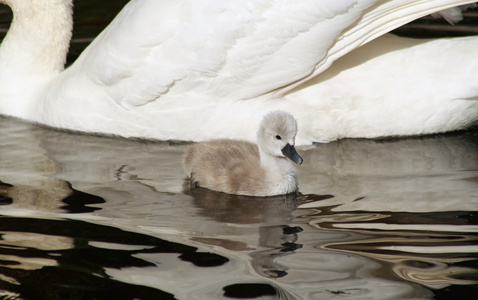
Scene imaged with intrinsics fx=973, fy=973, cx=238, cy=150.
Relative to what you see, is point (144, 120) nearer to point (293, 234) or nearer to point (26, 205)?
point (26, 205)

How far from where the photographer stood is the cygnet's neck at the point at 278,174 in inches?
230

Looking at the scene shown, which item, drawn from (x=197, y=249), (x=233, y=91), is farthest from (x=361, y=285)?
(x=233, y=91)

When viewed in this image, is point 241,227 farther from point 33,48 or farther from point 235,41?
point 33,48

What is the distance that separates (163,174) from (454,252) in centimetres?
215

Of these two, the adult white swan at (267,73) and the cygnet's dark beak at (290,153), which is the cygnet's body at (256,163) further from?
the adult white swan at (267,73)

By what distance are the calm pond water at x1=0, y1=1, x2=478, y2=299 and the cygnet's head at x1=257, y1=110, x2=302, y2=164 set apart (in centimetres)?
29

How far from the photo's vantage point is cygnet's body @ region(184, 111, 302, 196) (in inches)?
228

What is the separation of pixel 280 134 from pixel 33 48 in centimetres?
288

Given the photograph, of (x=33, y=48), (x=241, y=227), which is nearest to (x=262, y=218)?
(x=241, y=227)

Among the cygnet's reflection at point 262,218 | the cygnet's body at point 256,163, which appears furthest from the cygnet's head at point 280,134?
the cygnet's reflection at point 262,218

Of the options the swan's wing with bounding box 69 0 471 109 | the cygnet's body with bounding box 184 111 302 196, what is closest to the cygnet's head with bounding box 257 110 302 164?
the cygnet's body with bounding box 184 111 302 196

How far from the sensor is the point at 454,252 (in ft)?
16.1

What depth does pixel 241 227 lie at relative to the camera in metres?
5.34

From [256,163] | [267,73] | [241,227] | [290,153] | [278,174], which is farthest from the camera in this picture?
[267,73]
